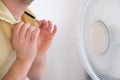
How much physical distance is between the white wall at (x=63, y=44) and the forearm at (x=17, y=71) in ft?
2.42

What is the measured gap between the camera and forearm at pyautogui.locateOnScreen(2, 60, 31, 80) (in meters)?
0.85

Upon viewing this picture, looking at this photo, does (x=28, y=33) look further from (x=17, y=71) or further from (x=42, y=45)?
(x=42, y=45)

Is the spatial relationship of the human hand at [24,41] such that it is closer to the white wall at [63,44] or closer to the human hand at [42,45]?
the human hand at [42,45]

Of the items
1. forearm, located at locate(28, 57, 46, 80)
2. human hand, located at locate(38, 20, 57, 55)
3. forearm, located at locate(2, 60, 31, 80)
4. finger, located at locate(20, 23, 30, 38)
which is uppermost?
finger, located at locate(20, 23, 30, 38)

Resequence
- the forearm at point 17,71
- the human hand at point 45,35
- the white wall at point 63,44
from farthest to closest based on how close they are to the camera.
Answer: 1. the white wall at point 63,44
2. the human hand at point 45,35
3. the forearm at point 17,71

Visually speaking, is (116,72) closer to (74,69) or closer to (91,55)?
(91,55)

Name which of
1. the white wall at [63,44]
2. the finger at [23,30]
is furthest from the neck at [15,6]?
the white wall at [63,44]

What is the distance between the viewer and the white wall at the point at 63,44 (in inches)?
64.8

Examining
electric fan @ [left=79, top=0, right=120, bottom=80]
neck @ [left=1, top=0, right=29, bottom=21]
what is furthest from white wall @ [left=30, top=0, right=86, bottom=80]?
neck @ [left=1, top=0, right=29, bottom=21]

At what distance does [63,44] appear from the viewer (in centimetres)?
175

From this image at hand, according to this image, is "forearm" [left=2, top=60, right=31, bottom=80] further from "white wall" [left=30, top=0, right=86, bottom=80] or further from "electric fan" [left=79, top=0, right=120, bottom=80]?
"white wall" [left=30, top=0, right=86, bottom=80]

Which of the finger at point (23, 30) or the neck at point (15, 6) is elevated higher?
the neck at point (15, 6)

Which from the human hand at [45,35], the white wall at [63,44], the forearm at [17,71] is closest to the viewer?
the forearm at [17,71]

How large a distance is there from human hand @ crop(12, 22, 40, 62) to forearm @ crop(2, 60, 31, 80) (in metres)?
0.02
